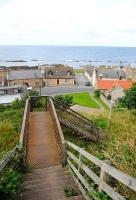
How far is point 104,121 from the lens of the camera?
21672 mm

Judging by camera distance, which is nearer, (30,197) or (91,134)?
(30,197)

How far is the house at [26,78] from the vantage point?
235 ft

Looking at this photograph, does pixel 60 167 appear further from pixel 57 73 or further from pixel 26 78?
pixel 57 73

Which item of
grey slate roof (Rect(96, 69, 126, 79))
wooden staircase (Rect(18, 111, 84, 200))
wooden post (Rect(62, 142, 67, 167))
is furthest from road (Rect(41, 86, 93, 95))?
wooden post (Rect(62, 142, 67, 167))

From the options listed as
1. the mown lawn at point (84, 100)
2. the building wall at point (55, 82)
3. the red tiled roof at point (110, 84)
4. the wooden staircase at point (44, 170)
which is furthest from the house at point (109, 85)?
the wooden staircase at point (44, 170)

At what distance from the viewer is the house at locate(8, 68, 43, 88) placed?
2817 inches

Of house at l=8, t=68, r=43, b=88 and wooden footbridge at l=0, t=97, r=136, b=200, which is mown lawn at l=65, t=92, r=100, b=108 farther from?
wooden footbridge at l=0, t=97, r=136, b=200

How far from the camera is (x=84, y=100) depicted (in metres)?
55.4

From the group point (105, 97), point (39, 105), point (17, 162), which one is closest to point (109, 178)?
point (17, 162)

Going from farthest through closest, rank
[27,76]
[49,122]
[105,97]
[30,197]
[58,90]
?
[27,76] → [58,90] → [105,97] → [49,122] → [30,197]

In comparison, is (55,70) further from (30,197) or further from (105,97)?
(30,197)

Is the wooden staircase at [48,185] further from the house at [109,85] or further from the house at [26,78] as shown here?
the house at [26,78]

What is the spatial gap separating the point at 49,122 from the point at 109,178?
10.1 meters

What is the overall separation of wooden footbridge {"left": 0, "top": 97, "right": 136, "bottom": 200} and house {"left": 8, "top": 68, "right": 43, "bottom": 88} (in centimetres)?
5595
